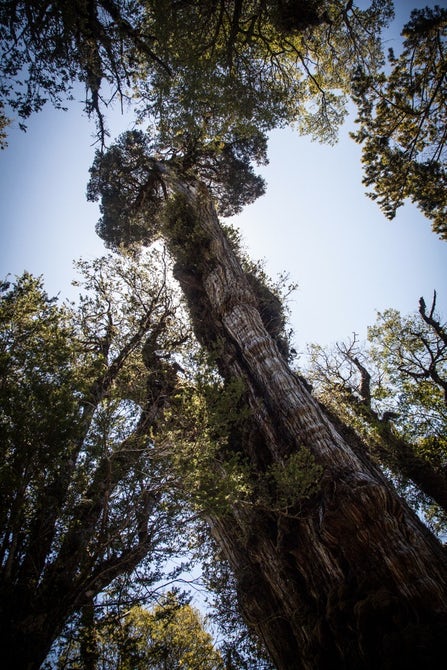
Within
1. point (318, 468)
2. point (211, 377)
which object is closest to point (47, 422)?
point (211, 377)

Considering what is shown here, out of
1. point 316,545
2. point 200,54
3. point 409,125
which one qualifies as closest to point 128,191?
point 200,54

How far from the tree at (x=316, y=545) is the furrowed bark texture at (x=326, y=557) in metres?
0.02

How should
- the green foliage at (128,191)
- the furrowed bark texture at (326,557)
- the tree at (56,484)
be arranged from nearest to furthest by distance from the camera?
the tree at (56,484) → the furrowed bark texture at (326,557) → the green foliage at (128,191)

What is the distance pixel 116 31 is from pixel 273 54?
16.3 ft

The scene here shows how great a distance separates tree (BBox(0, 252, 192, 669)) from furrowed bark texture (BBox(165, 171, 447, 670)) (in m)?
2.13

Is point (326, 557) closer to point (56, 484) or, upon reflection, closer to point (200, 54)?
point (56, 484)

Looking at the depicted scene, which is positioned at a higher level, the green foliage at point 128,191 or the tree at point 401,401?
the green foliage at point 128,191

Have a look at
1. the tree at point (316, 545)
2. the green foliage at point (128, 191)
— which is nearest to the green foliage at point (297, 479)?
the tree at point (316, 545)

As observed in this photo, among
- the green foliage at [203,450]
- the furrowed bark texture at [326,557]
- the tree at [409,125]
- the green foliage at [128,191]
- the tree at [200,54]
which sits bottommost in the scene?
the furrowed bark texture at [326,557]

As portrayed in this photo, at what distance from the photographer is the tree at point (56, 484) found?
364 centimetres

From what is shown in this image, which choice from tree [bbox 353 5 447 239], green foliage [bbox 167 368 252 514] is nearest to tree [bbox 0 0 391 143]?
tree [bbox 353 5 447 239]

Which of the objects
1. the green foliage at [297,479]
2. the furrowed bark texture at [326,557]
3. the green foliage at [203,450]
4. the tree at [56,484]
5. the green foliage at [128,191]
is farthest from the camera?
the green foliage at [128,191]

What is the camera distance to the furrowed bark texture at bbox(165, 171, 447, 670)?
4.54 meters

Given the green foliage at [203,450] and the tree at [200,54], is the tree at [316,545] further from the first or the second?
the tree at [200,54]
